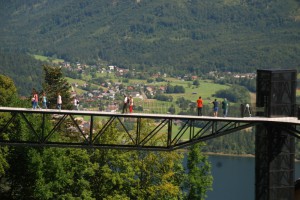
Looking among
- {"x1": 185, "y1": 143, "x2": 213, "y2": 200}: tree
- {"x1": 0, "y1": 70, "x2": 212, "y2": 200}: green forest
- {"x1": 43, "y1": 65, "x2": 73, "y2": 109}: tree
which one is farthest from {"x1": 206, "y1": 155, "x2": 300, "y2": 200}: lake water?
{"x1": 185, "y1": 143, "x2": 213, "y2": 200}: tree

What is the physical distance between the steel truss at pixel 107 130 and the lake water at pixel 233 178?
3537 cm

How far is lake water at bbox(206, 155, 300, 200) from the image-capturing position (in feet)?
375

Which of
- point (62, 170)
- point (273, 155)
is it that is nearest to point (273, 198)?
point (273, 155)

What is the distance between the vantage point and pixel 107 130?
6281 cm

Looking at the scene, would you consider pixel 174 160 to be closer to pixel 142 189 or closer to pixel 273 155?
pixel 142 189

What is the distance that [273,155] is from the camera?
40969mm

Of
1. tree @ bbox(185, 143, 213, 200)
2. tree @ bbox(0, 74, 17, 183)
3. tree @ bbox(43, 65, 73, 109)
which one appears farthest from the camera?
tree @ bbox(43, 65, 73, 109)

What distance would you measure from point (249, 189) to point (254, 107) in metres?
79.9

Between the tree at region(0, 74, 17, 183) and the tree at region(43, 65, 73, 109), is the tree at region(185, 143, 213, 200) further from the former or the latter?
the tree at region(43, 65, 73, 109)

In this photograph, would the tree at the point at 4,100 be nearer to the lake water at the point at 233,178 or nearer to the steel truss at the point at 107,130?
the steel truss at the point at 107,130

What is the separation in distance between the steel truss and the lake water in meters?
35.4

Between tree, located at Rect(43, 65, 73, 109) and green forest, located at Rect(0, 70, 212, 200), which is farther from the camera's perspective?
tree, located at Rect(43, 65, 73, 109)

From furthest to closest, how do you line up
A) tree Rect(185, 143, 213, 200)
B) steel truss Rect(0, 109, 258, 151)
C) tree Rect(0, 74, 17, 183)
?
1. tree Rect(185, 143, 213, 200)
2. tree Rect(0, 74, 17, 183)
3. steel truss Rect(0, 109, 258, 151)

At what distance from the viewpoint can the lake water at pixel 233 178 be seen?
11438 cm
